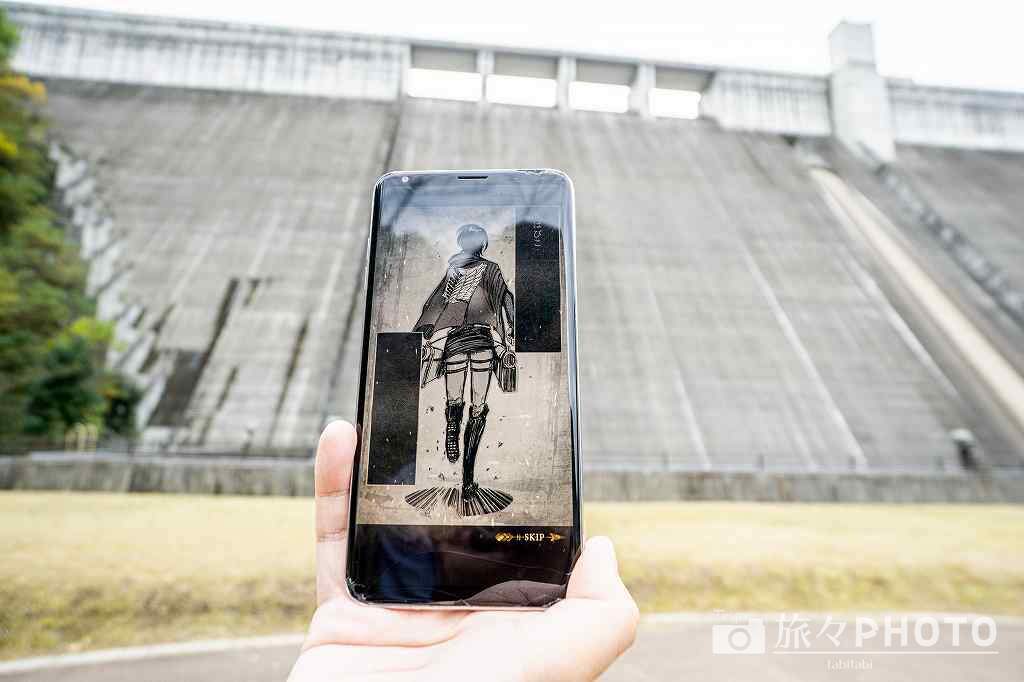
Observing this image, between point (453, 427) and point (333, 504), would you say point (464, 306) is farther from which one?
point (333, 504)

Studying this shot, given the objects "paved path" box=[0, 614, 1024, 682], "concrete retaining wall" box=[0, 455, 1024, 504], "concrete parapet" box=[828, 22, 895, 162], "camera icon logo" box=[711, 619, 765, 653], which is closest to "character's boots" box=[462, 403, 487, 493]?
"paved path" box=[0, 614, 1024, 682]

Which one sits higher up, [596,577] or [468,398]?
[468,398]

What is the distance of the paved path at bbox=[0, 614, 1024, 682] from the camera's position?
3781 millimetres

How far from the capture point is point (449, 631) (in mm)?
1545

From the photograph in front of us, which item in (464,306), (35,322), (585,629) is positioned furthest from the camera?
(35,322)

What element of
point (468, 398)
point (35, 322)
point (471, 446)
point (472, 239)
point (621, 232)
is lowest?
point (471, 446)

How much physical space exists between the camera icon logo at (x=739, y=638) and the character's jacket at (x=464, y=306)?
3490 mm

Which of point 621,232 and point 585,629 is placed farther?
point 621,232

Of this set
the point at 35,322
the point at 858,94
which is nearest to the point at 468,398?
the point at 35,322

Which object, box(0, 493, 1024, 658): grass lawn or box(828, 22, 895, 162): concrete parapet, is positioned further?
box(828, 22, 895, 162): concrete parapet

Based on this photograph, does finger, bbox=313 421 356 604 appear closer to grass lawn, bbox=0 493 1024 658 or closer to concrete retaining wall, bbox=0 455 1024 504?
grass lawn, bbox=0 493 1024 658

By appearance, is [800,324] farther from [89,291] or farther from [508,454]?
[89,291]

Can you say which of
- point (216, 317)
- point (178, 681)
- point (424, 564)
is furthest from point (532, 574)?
point (216, 317)

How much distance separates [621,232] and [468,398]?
18.0 m
